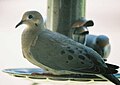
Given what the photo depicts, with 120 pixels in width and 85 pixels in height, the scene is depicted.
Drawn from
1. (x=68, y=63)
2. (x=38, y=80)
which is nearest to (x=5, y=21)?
(x=38, y=80)

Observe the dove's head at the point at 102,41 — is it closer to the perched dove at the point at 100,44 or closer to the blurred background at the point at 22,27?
the perched dove at the point at 100,44

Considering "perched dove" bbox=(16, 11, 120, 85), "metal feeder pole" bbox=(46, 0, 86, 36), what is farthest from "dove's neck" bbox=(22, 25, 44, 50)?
"metal feeder pole" bbox=(46, 0, 86, 36)

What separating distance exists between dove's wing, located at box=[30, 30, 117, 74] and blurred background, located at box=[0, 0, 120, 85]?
2.44 ft

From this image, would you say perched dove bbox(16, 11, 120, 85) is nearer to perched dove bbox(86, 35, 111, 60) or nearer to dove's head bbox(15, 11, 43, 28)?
dove's head bbox(15, 11, 43, 28)

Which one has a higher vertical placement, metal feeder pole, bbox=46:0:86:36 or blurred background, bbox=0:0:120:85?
metal feeder pole, bbox=46:0:86:36

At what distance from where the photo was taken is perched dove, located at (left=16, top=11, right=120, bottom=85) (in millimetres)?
Result: 802

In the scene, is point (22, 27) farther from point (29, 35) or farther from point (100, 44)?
point (29, 35)

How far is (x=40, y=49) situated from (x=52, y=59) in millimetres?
34

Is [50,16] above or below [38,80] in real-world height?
above

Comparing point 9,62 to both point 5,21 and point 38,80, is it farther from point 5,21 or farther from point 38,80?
point 38,80

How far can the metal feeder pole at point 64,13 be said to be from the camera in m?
1.05

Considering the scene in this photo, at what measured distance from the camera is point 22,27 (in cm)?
173

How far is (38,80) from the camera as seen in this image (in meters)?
0.92

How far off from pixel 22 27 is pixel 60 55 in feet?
3.09
